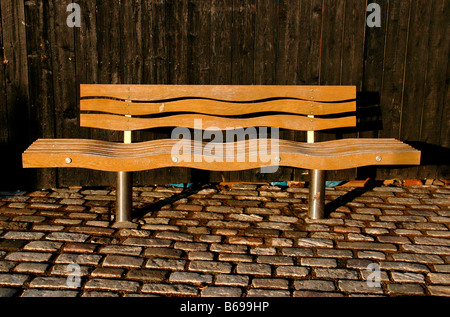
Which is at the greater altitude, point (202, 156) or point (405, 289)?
point (202, 156)

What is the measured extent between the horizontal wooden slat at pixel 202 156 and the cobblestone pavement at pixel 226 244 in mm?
507

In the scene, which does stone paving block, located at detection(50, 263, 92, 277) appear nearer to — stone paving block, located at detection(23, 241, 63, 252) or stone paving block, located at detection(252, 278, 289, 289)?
stone paving block, located at detection(23, 241, 63, 252)

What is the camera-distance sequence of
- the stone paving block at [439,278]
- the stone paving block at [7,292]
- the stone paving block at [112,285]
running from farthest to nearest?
1. the stone paving block at [439,278]
2. the stone paving block at [112,285]
3. the stone paving block at [7,292]

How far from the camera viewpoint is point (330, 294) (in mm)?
2891

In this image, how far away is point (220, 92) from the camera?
4527mm

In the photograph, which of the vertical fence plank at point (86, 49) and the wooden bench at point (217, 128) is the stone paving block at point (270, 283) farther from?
the vertical fence plank at point (86, 49)

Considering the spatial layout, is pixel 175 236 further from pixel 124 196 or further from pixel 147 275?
pixel 147 275

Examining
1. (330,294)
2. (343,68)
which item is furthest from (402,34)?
(330,294)

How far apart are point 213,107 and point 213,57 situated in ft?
1.96

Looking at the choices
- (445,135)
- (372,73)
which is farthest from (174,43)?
(445,135)

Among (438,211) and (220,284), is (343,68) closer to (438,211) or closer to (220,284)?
(438,211)

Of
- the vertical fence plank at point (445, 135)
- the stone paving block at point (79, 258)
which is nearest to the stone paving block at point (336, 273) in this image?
the stone paving block at point (79, 258)

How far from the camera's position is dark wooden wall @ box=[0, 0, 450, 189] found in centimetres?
470

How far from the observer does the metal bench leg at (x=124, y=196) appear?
3.97 meters
